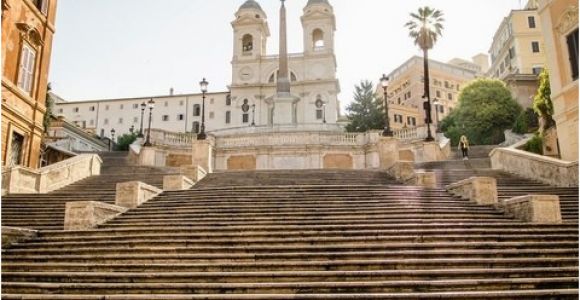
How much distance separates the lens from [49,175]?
18203mm

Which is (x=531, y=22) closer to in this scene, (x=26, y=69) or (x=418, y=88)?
(x=418, y=88)

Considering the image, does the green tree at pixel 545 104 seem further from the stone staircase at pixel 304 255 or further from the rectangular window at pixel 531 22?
the rectangular window at pixel 531 22

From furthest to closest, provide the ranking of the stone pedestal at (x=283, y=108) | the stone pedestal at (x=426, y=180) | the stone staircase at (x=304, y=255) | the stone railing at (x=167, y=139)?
1. the stone pedestal at (x=283, y=108)
2. the stone railing at (x=167, y=139)
3. the stone pedestal at (x=426, y=180)
4. the stone staircase at (x=304, y=255)

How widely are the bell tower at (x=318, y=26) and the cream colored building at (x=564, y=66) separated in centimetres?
5417

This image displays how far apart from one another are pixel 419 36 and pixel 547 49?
982 inches

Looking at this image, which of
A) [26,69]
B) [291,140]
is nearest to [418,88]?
[291,140]

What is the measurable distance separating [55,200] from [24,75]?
334 inches

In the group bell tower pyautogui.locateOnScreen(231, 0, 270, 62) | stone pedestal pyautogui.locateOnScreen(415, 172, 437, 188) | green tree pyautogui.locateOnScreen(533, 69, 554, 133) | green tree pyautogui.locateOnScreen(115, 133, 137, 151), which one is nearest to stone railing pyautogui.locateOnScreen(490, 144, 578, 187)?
stone pedestal pyautogui.locateOnScreen(415, 172, 437, 188)

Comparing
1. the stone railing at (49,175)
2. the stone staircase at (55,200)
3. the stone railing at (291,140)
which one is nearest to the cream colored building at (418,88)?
the stone railing at (291,140)

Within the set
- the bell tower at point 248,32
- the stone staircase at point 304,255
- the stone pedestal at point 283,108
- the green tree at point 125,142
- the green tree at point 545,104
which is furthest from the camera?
the bell tower at point 248,32

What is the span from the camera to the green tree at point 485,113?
45750mm

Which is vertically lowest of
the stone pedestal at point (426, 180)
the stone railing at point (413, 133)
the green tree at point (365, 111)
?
the stone pedestal at point (426, 180)

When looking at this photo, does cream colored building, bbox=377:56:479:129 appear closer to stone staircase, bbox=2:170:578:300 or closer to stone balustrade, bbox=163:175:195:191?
stone balustrade, bbox=163:175:195:191

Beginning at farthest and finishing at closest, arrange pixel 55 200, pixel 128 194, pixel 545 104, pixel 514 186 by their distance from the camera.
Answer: pixel 545 104 < pixel 514 186 < pixel 55 200 < pixel 128 194
